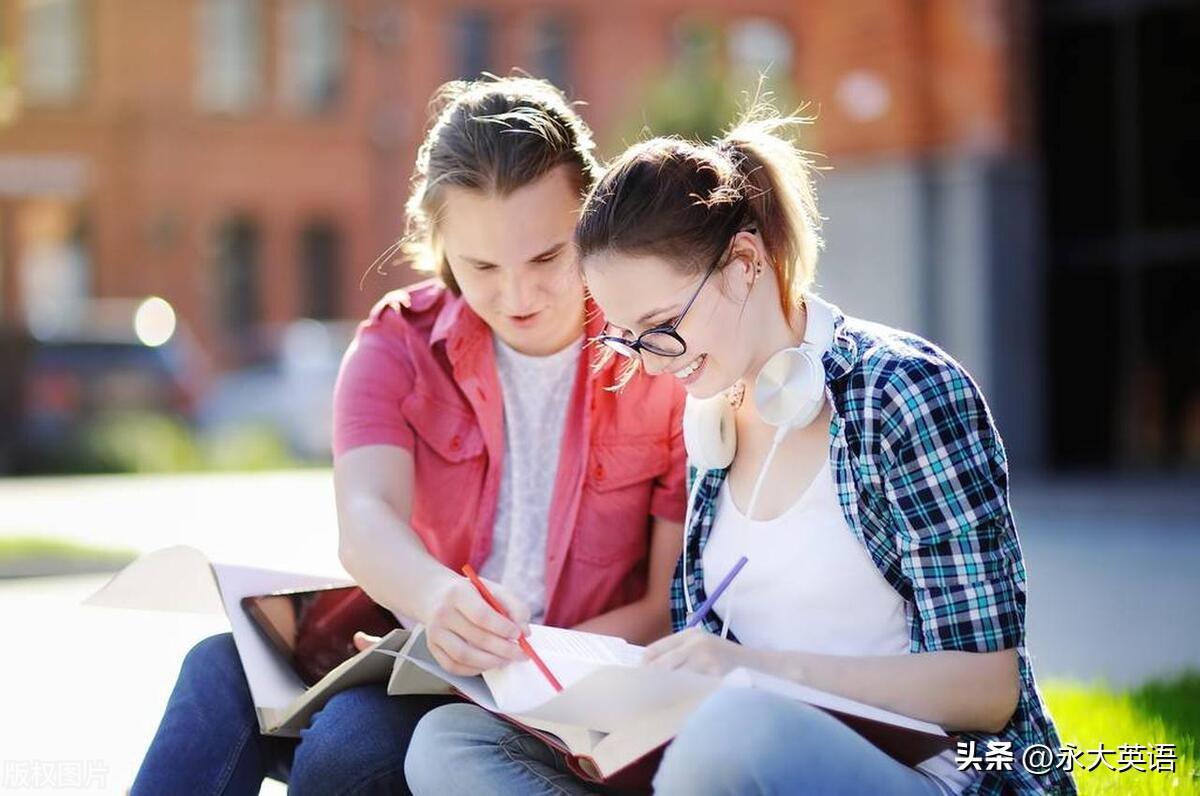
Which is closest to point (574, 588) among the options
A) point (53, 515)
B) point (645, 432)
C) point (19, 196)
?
point (645, 432)

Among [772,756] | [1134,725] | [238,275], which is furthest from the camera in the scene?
[238,275]

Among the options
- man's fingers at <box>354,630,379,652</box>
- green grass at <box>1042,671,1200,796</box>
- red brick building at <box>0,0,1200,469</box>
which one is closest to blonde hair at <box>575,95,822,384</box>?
man's fingers at <box>354,630,379,652</box>

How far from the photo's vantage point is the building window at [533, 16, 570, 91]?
30.7 metres

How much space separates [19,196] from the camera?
1067 inches

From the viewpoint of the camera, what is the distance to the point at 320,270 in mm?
29469

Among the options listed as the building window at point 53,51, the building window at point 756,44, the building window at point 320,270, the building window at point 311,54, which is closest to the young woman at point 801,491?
the building window at point 53,51

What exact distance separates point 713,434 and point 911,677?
57cm

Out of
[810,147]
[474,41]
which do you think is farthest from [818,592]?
[474,41]

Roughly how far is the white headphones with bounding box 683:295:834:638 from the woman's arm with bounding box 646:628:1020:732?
0.20 meters

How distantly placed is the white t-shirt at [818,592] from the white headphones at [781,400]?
57 mm

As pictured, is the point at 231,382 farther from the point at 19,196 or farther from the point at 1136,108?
the point at 1136,108

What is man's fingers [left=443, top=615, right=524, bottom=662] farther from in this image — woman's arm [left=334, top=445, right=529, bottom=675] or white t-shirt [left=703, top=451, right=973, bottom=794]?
white t-shirt [left=703, top=451, right=973, bottom=794]

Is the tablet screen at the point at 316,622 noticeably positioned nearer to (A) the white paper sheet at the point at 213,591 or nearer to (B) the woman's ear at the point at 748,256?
(A) the white paper sheet at the point at 213,591

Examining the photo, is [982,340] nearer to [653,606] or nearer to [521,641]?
[653,606]
